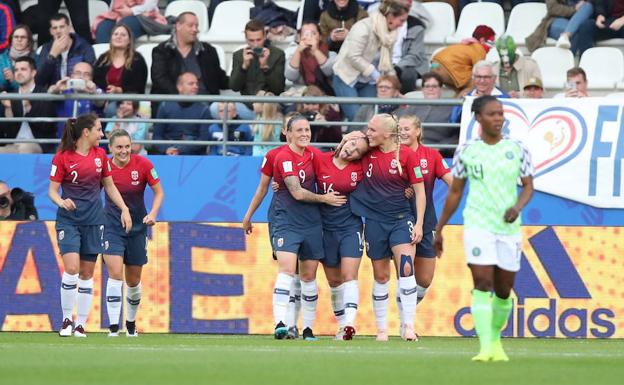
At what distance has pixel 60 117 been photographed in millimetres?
20047

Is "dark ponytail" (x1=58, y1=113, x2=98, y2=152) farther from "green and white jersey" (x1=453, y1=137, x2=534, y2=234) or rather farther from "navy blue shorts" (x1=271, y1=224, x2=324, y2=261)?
"green and white jersey" (x1=453, y1=137, x2=534, y2=234)

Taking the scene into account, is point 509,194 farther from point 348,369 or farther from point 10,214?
point 10,214

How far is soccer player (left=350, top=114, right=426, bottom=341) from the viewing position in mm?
15008

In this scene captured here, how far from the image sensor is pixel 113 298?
16.1 m

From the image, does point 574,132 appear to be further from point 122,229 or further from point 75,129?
point 75,129

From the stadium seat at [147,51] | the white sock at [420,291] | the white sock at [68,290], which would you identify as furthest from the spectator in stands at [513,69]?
the white sock at [68,290]

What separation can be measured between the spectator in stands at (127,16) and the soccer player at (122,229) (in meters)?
6.47

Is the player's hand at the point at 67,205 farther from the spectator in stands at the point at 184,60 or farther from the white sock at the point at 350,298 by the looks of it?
the spectator in stands at the point at 184,60

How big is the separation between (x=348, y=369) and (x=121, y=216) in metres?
5.92

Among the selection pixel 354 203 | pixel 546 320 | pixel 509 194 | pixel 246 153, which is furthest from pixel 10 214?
pixel 509 194

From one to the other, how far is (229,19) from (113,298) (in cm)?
763

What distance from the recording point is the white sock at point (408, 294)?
15086 mm

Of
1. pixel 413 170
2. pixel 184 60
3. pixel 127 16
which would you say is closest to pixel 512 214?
pixel 413 170

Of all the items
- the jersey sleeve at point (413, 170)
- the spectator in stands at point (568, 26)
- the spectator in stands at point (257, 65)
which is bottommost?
the jersey sleeve at point (413, 170)
